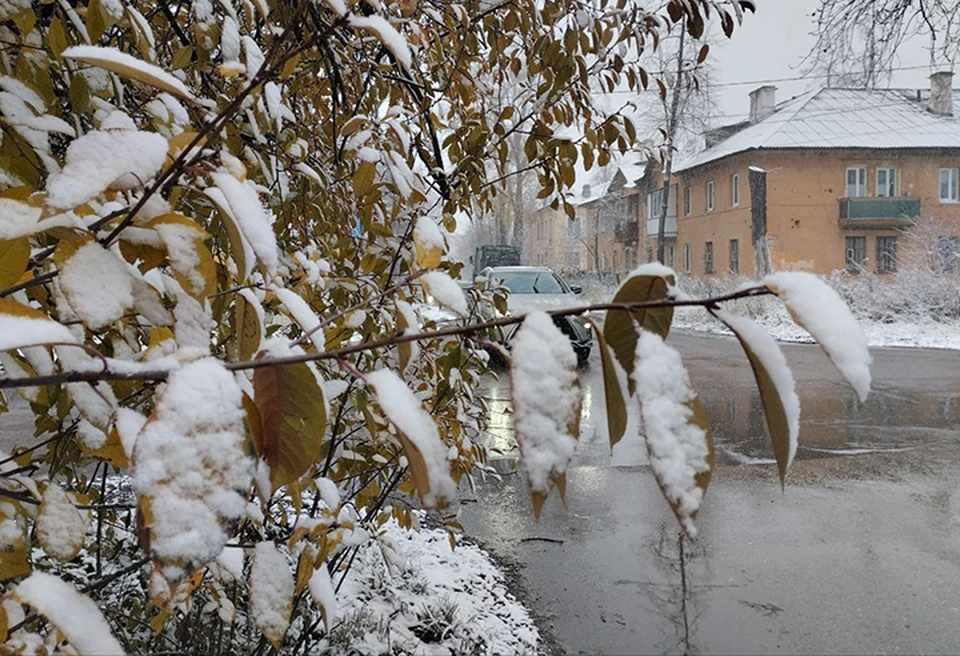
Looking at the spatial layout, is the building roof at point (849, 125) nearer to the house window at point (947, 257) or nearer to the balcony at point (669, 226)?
the balcony at point (669, 226)

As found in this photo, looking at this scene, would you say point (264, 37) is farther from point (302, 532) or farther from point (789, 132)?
point (789, 132)

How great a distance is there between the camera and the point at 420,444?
546 mm

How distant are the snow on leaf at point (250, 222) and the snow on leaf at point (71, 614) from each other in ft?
1.07

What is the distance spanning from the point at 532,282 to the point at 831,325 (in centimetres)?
1137

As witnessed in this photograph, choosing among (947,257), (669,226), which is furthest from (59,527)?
(669,226)

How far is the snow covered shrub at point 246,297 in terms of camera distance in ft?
1.70

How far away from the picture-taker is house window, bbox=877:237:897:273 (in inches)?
1040

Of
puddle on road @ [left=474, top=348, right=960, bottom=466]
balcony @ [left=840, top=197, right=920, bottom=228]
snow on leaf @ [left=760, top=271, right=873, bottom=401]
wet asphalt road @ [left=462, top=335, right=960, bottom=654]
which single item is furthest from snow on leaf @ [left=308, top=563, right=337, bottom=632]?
balcony @ [left=840, top=197, right=920, bottom=228]

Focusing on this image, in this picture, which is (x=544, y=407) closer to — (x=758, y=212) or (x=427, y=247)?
(x=427, y=247)

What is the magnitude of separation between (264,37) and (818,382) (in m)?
8.98

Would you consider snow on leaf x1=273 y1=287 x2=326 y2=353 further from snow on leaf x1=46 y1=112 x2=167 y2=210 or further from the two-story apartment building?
the two-story apartment building

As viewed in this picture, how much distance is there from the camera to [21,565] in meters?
0.98

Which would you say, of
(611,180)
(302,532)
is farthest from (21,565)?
(611,180)

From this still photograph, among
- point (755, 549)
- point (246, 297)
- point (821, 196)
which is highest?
point (821, 196)
